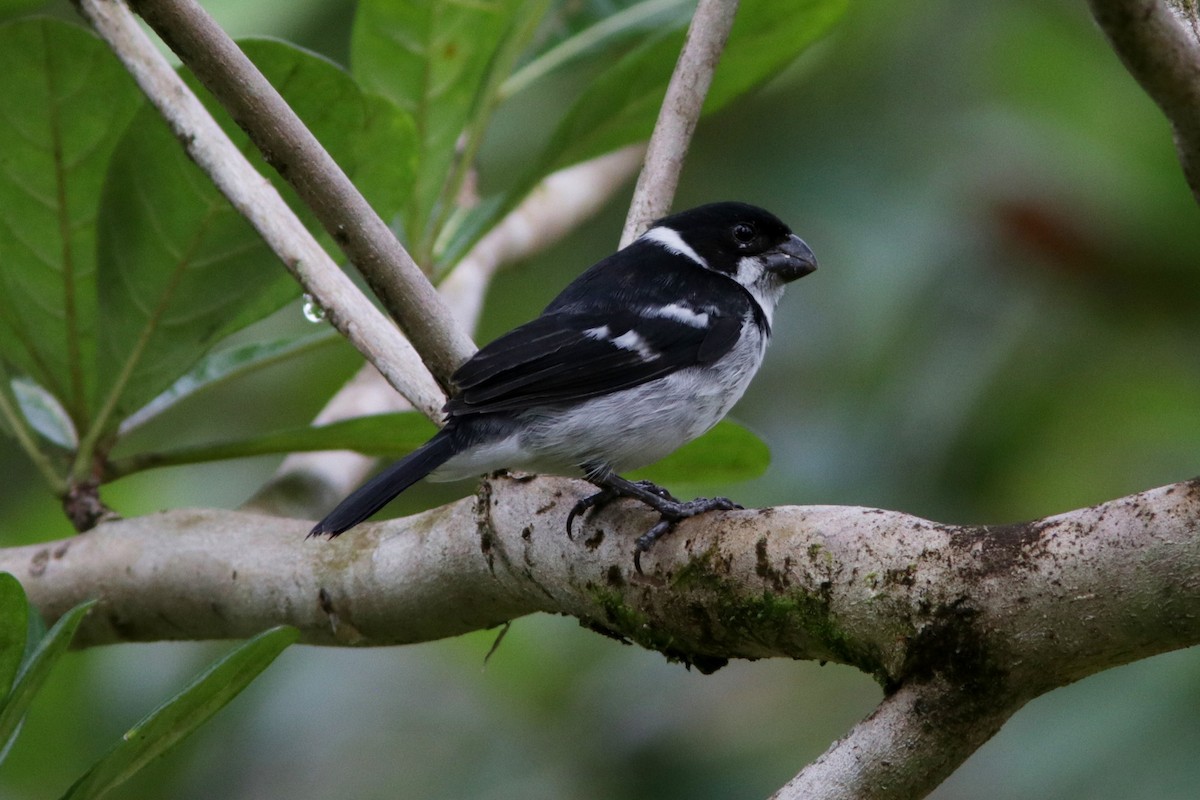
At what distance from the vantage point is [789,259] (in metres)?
3.79

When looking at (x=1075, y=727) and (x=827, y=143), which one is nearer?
(x=1075, y=727)

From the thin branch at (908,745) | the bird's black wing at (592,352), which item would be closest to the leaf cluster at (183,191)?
the bird's black wing at (592,352)

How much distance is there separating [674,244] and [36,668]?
2.18 metres

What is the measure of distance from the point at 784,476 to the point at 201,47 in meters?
2.40

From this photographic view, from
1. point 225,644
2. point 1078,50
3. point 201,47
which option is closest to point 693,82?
point 201,47

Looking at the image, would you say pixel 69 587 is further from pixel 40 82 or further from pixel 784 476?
pixel 784 476

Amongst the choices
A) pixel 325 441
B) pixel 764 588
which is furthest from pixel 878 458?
pixel 764 588

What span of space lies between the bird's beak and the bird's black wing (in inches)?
22.2

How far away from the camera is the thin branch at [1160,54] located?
1.34 m

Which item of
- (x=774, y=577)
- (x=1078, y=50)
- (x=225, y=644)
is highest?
(x=1078, y=50)

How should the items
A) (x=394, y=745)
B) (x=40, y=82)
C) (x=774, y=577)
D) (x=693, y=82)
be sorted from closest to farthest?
(x=774, y=577), (x=40, y=82), (x=693, y=82), (x=394, y=745)

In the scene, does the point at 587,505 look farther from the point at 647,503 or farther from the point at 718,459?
the point at 718,459

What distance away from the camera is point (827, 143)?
17.0 feet

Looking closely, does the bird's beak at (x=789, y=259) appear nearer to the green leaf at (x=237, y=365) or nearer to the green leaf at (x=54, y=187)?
the green leaf at (x=237, y=365)
